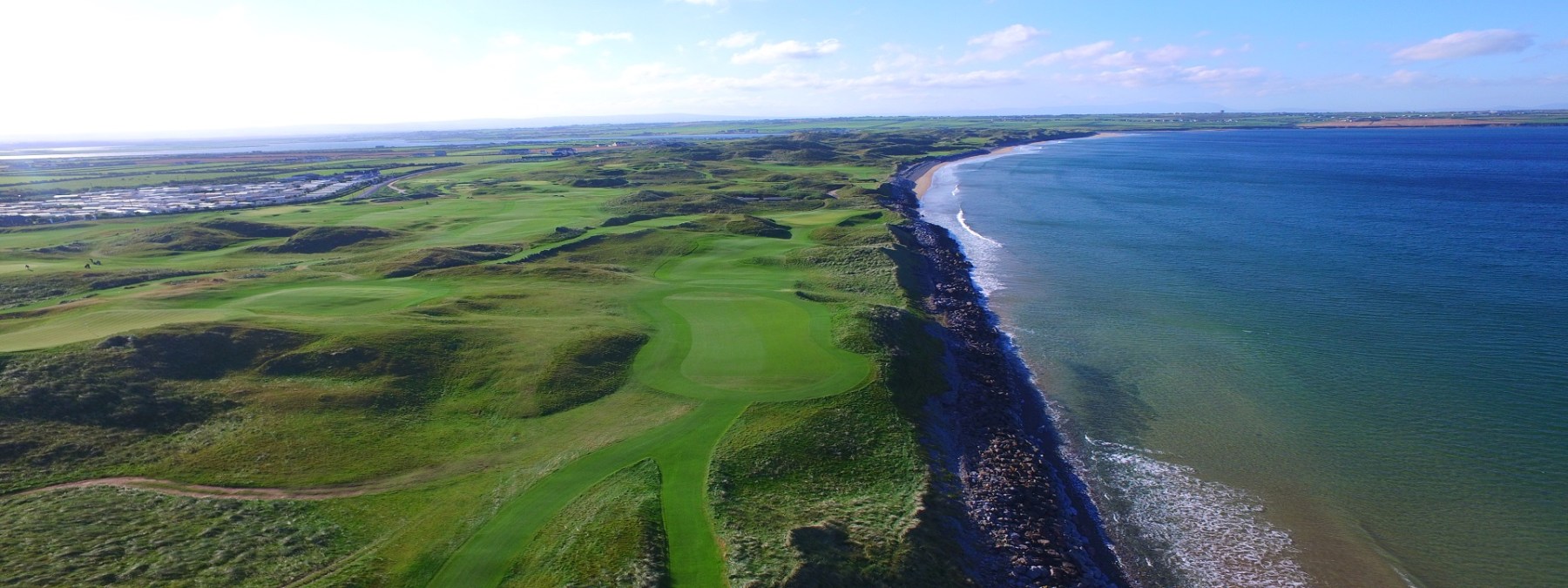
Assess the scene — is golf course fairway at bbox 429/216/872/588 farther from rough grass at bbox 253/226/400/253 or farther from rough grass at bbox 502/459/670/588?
rough grass at bbox 253/226/400/253

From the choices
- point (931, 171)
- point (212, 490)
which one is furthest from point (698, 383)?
point (931, 171)

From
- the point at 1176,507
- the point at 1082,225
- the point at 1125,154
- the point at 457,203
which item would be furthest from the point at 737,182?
the point at 1125,154

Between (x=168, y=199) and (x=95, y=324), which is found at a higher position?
(x=168, y=199)

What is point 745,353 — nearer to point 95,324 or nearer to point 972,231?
point 95,324

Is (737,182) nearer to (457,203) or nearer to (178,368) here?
(457,203)

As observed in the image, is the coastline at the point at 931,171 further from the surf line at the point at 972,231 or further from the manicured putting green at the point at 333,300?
the manicured putting green at the point at 333,300

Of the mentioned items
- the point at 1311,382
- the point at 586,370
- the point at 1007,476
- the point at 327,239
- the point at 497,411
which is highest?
the point at 327,239

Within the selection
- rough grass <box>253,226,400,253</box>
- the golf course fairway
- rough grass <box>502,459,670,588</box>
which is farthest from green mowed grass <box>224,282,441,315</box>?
rough grass <box>502,459,670,588</box>

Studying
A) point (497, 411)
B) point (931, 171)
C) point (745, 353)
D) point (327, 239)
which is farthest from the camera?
point (931, 171)
